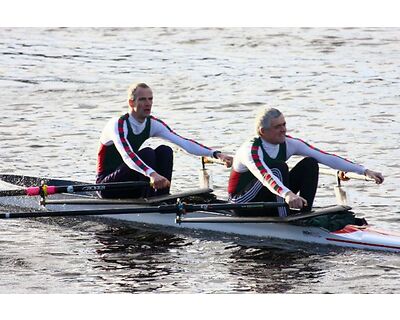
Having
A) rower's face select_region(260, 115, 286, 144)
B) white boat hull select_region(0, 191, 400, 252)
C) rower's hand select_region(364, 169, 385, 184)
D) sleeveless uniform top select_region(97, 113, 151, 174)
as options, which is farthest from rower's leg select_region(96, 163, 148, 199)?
Answer: rower's hand select_region(364, 169, 385, 184)

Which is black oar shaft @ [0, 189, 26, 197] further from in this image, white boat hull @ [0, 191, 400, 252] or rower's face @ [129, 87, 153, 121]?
rower's face @ [129, 87, 153, 121]

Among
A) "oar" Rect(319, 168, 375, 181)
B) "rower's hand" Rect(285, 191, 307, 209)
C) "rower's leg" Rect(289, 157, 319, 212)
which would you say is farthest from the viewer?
"oar" Rect(319, 168, 375, 181)

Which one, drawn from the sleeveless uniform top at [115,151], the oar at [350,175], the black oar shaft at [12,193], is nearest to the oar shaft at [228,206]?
the oar at [350,175]

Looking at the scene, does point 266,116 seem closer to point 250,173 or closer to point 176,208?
point 250,173

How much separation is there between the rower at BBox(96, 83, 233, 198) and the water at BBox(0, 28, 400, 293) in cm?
65

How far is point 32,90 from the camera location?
94.0 ft

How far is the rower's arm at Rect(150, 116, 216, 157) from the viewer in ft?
54.6

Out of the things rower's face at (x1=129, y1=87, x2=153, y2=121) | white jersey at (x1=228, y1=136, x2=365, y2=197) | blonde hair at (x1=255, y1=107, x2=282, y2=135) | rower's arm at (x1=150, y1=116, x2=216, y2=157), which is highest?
rower's face at (x1=129, y1=87, x2=153, y2=121)

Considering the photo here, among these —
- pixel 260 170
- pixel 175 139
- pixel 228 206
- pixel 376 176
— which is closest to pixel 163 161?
pixel 175 139

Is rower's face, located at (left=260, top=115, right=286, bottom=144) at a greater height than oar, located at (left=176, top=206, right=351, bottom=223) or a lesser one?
greater

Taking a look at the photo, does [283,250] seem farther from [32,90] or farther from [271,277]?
[32,90]

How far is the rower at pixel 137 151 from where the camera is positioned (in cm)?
1608

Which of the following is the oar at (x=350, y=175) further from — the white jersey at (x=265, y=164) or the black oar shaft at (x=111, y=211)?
the black oar shaft at (x=111, y=211)
